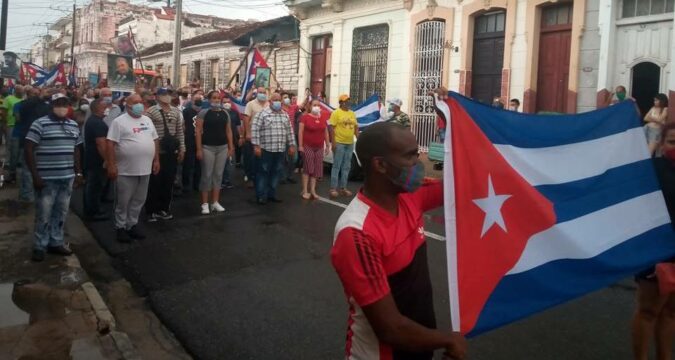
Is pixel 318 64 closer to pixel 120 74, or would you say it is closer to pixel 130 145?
pixel 120 74

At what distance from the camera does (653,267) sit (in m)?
3.64

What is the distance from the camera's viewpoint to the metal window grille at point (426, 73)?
17.0 metres

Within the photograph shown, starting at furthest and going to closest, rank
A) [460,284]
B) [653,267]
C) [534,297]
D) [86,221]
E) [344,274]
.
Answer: [86,221] → [653,267] → [534,297] → [460,284] → [344,274]

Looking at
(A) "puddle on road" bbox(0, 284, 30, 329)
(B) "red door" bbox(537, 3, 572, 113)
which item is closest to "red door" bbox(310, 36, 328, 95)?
(B) "red door" bbox(537, 3, 572, 113)

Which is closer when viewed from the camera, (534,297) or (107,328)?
(534,297)

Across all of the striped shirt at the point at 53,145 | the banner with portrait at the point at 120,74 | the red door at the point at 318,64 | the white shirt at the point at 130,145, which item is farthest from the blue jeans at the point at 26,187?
the red door at the point at 318,64

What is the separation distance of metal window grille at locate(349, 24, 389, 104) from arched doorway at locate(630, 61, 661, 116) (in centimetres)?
777

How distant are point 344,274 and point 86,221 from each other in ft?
24.9

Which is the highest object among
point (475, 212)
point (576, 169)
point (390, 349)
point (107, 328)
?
point (576, 169)

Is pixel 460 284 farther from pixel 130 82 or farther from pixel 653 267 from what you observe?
pixel 130 82

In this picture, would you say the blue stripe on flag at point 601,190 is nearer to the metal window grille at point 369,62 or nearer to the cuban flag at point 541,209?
the cuban flag at point 541,209

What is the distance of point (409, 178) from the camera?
2.35 metres

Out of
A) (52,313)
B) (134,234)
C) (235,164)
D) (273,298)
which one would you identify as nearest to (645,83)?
(235,164)

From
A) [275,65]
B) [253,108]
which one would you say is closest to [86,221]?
[253,108]
